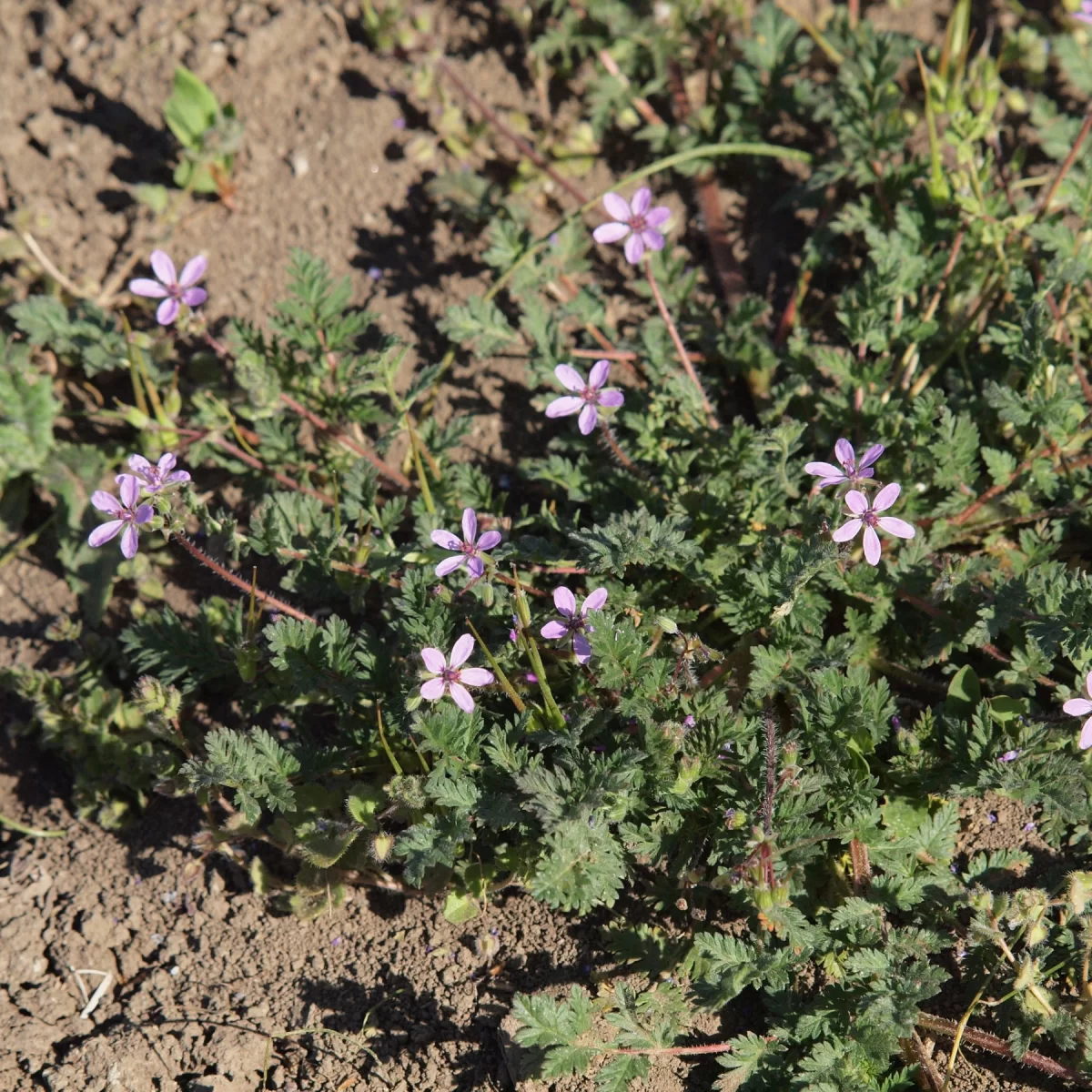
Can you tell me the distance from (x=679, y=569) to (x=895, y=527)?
0.68 metres

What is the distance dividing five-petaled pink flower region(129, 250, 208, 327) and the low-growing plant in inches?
0.7

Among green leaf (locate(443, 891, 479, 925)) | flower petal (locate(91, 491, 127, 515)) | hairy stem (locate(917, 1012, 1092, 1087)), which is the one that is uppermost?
flower petal (locate(91, 491, 127, 515))

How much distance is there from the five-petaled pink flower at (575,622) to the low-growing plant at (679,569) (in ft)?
Answer: 0.05

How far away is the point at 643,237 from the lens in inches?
145

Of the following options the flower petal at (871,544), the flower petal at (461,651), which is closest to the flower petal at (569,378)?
the flower petal at (461,651)

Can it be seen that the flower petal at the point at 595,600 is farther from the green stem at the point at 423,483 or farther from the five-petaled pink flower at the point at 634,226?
the five-petaled pink flower at the point at 634,226

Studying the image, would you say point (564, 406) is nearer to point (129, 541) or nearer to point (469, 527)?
point (469, 527)

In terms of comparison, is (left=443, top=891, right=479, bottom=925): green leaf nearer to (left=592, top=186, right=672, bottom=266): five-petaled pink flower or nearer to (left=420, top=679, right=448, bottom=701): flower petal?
(left=420, top=679, right=448, bottom=701): flower petal

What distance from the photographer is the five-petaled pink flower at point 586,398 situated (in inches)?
133

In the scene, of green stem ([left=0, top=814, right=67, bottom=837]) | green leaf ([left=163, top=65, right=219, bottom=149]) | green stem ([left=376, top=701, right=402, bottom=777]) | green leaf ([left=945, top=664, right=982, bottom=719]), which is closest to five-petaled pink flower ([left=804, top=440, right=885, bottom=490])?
green leaf ([left=945, top=664, right=982, bottom=719])

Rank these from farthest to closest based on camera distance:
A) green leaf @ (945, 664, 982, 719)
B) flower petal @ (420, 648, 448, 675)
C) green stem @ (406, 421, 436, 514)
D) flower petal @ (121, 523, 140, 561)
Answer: green stem @ (406, 421, 436, 514) < green leaf @ (945, 664, 982, 719) < flower petal @ (121, 523, 140, 561) < flower petal @ (420, 648, 448, 675)

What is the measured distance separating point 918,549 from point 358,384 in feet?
6.22

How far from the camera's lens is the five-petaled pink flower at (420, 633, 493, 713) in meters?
2.96

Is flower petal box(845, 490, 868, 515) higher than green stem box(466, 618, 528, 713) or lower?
higher
